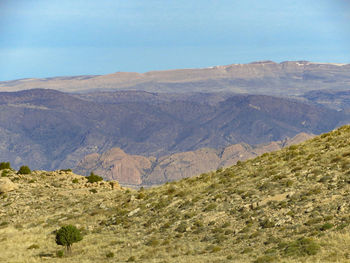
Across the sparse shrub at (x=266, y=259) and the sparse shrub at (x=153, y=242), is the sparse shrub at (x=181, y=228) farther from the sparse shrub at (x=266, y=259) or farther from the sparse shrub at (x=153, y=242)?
the sparse shrub at (x=266, y=259)

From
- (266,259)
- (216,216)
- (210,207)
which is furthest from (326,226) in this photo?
(210,207)

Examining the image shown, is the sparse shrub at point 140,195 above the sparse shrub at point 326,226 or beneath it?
beneath

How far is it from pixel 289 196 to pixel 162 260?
11463mm

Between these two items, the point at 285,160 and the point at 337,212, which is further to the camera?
the point at 285,160

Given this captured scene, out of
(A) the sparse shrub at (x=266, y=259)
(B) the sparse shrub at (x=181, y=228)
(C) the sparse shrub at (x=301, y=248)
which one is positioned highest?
(C) the sparse shrub at (x=301, y=248)

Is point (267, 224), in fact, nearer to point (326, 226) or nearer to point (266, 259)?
point (326, 226)

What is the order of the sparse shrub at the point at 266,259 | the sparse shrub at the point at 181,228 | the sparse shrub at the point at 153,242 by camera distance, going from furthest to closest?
the sparse shrub at the point at 181,228, the sparse shrub at the point at 153,242, the sparse shrub at the point at 266,259

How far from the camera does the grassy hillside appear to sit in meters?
33.1

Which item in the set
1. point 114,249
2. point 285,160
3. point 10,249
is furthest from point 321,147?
point 10,249

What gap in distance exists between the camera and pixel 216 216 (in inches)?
1636

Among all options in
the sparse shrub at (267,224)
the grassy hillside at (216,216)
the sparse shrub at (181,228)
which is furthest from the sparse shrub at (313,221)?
the sparse shrub at (181,228)

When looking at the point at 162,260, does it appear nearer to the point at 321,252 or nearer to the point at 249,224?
the point at 249,224

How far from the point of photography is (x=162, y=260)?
1351 inches

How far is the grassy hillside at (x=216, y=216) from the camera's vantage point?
109 feet
